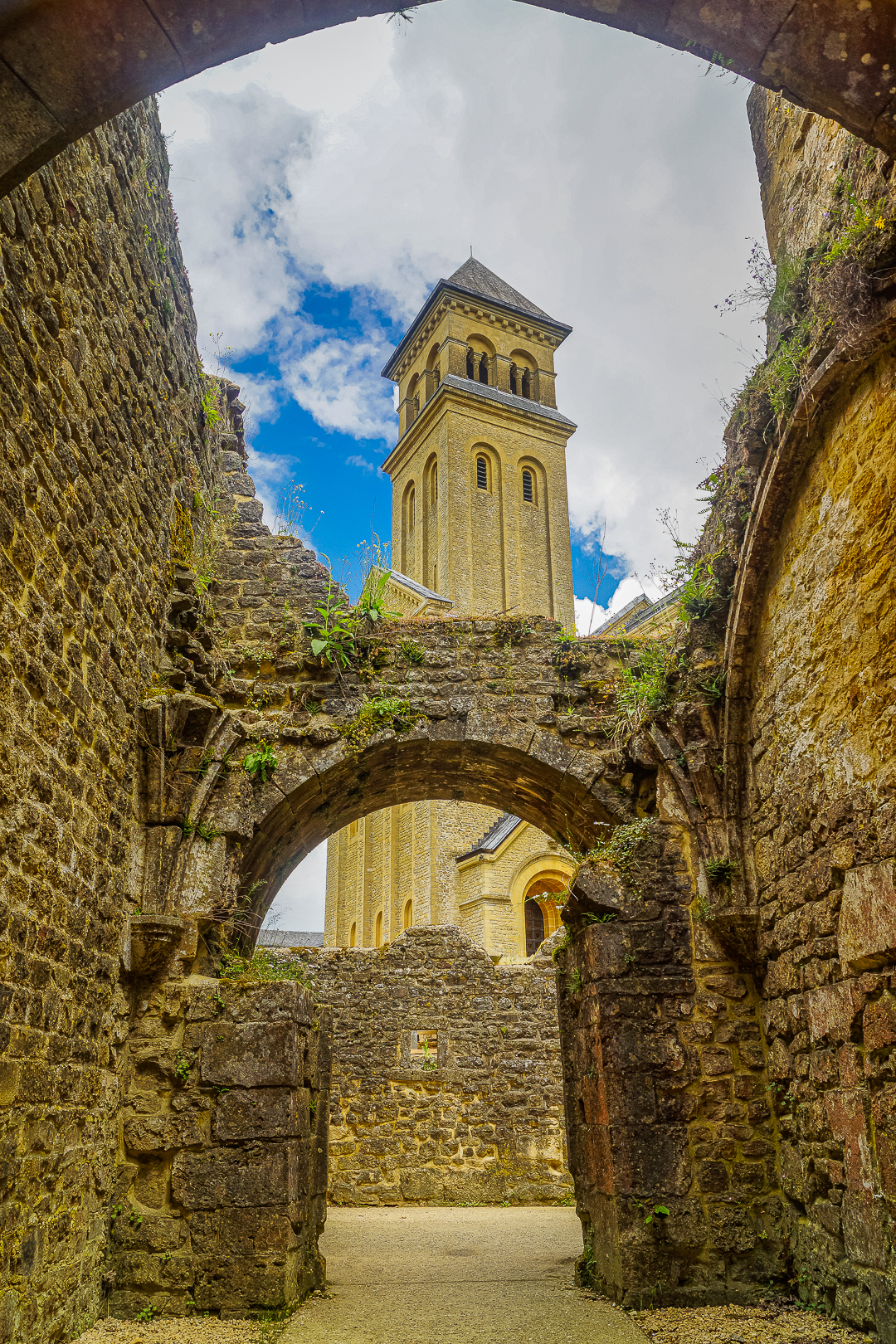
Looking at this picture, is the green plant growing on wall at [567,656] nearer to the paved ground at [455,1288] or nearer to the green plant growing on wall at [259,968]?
the green plant growing on wall at [259,968]

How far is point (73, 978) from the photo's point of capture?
4246mm

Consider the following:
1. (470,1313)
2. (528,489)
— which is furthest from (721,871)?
(528,489)

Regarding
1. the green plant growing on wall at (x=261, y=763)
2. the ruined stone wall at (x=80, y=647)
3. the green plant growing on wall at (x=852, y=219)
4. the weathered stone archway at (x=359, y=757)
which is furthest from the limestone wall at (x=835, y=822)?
the ruined stone wall at (x=80, y=647)

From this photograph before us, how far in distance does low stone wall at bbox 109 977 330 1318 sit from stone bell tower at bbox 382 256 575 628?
24.4m

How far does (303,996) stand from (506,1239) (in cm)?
385

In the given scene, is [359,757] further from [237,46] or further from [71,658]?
[237,46]

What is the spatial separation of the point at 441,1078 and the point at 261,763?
21.0 ft

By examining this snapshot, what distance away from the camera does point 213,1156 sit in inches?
199

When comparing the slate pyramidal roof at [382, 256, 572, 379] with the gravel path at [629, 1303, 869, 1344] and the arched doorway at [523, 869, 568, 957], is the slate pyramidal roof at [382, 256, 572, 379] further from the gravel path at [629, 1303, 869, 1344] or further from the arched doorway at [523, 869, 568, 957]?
the gravel path at [629, 1303, 869, 1344]

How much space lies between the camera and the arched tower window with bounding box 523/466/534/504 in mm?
33062

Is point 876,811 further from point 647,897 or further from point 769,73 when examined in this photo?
point 769,73

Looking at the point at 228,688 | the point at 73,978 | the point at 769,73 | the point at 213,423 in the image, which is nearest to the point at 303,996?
the point at 73,978

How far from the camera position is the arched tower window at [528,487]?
33.1 metres

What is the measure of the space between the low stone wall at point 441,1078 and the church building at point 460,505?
446 inches
